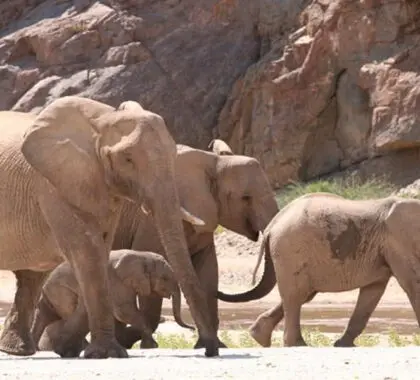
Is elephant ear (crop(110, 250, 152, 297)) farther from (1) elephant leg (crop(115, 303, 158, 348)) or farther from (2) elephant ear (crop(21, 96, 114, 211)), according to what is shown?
(2) elephant ear (crop(21, 96, 114, 211))

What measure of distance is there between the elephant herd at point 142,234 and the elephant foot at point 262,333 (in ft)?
0.06

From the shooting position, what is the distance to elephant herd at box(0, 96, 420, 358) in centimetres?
1030

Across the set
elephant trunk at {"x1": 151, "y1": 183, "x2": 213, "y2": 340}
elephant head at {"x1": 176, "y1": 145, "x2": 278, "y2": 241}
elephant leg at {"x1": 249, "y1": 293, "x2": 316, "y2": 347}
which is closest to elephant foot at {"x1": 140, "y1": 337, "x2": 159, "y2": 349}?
elephant leg at {"x1": 249, "y1": 293, "x2": 316, "y2": 347}

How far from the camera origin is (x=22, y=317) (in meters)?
11.6

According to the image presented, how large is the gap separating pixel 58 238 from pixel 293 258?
3518 mm

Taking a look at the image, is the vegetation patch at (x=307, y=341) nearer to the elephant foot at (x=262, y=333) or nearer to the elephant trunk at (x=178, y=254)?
the elephant foot at (x=262, y=333)

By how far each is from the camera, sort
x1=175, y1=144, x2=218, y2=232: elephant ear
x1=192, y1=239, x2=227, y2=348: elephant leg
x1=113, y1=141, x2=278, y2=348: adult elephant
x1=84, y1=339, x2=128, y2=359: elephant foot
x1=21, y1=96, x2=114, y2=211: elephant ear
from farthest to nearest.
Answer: x1=175, y1=144, x2=218, y2=232: elephant ear
x1=113, y1=141, x2=278, y2=348: adult elephant
x1=192, y1=239, x2=227, y2=348: elephant leg
x1=21, y1=96, x2=114, y2=211: elephant ear
x1=84, y1=339, x2=128, y2=359: elephant foot

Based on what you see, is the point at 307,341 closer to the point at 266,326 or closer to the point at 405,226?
the point at 266,326

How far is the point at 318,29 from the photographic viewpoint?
115 ft

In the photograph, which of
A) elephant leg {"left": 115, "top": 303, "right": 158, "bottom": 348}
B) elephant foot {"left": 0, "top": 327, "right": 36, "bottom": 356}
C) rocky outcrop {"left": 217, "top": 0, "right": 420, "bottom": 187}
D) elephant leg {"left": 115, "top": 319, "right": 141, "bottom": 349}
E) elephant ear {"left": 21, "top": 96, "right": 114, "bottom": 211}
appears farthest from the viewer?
rocky outcrop {"left": 217, "top": 0, "right": 420, "bottom": 187}

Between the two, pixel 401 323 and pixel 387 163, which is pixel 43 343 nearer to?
pixel 401 323

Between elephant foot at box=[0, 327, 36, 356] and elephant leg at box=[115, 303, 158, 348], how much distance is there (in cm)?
144

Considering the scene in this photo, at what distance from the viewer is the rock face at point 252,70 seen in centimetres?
3316

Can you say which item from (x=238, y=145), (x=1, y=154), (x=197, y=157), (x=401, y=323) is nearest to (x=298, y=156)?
(x=238, y=145)
